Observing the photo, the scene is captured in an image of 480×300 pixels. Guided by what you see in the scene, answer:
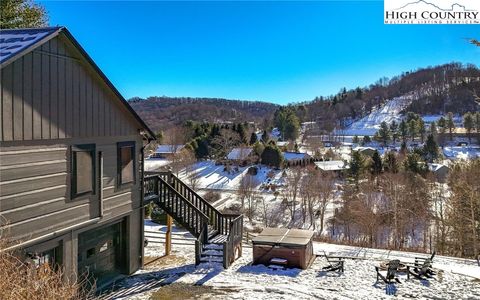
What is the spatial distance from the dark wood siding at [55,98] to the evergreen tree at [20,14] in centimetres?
859

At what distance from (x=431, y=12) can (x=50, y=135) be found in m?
14.1

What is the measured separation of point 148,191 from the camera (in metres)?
13.1

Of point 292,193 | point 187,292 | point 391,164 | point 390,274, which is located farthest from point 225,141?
point 187,292

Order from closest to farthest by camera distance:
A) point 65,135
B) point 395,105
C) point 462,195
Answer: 1. point 65,135
2. point 462,195
3. point 395,105

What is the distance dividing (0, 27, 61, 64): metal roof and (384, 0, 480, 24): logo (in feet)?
39.1

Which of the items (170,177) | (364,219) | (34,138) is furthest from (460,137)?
(34,138)

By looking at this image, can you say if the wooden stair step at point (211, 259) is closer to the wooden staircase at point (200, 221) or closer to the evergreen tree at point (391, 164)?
the wooden staircase at point (200, 221)

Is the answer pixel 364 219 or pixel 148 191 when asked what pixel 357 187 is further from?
pixel 148 191

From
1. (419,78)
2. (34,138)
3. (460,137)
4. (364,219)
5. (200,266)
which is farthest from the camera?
(419,78)

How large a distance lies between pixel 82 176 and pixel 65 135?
1.15 m

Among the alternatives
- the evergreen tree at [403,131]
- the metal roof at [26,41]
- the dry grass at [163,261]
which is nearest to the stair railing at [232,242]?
the dry grass at [163,261]

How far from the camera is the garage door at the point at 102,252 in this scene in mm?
9844

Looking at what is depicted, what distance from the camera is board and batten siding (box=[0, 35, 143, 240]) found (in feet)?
23.6

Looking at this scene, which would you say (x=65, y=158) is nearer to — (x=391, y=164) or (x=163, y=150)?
(x=391, y=164)
